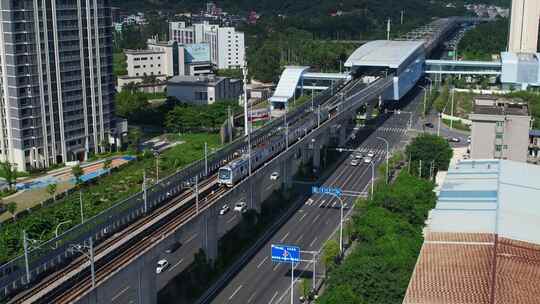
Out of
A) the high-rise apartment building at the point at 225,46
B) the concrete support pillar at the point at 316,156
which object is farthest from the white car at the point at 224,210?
the high-rise apartment building at the point at 225,46

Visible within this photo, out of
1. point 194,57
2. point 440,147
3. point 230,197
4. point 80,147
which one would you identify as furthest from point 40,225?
point 194,57

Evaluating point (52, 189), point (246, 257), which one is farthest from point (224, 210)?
point (52, 189)

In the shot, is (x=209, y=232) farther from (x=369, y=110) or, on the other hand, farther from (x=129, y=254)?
(x=369, y=110)

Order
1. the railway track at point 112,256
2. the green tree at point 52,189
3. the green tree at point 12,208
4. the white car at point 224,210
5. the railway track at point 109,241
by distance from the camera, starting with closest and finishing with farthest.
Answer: the railway track at point 112,256 → the railway track at point 109,241 → the green tree at point 12,208 → the white car at point 224,210 → the green tree at point 52,189

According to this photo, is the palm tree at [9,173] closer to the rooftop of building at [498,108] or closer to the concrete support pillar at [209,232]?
the concrete support pillar at [209,232]

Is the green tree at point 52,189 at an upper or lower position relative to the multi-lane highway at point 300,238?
upper

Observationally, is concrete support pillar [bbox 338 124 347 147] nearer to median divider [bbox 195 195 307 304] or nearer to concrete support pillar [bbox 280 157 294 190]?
concrete support pillar [bbox 280 157 294 190]

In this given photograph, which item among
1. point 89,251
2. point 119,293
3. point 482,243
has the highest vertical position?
point 89,251
